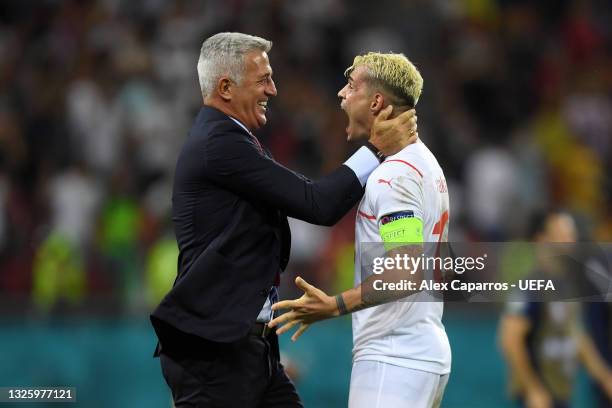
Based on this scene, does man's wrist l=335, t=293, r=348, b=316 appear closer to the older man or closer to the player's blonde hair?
the older man

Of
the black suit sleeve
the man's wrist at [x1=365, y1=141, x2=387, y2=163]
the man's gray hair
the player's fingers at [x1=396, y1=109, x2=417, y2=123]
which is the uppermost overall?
the man's gray hair

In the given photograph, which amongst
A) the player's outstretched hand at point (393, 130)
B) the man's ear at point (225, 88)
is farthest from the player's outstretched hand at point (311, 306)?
the man's ear at point (225, 88)

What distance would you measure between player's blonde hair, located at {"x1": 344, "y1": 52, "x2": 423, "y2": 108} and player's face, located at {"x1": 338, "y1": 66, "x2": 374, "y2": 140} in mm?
40

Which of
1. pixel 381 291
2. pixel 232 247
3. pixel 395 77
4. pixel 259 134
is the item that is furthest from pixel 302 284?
pixel 259 134

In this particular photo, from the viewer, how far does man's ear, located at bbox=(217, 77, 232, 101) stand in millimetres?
4664

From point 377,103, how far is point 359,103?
76 mm

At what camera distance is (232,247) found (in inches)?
176

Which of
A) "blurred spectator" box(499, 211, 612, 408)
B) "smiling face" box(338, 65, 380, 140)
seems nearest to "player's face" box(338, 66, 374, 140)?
"smiling face" box(338, 65, 380, 140)

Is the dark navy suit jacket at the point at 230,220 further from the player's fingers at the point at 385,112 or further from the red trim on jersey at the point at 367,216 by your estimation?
the player's fingers at the point at 385,112

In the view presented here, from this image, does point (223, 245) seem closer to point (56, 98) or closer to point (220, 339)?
point (220, 339)

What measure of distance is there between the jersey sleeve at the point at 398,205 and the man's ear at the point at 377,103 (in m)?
0.26

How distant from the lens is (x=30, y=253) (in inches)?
401

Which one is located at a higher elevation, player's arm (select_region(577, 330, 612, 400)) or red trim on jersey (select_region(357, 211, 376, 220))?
red trim on jersey (select_region(357, 211, 376, 220))

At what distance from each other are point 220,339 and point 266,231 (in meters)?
0.47
